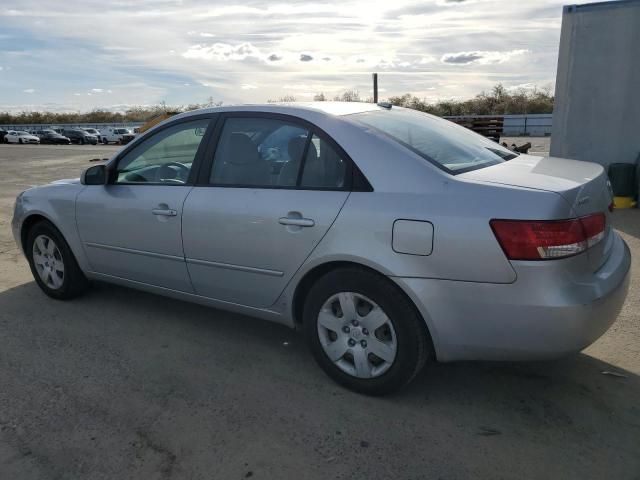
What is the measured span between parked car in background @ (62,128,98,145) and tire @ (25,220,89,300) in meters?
42.5

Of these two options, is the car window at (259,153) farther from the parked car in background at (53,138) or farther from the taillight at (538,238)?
the parked car in background at (53,138)

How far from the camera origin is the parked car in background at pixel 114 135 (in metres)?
41.8

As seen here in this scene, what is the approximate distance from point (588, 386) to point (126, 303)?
11.6ft

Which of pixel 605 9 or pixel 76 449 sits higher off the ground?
pixel 605 9

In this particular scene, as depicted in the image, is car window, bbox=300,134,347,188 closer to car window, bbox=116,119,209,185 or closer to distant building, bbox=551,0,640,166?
car window, bbox=116,119,209,185

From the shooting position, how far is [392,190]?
278cm

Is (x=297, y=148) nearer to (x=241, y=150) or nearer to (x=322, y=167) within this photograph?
(x=322, y=167)

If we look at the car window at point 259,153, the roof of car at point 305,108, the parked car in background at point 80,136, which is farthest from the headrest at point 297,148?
the parked car in background at point 80,136

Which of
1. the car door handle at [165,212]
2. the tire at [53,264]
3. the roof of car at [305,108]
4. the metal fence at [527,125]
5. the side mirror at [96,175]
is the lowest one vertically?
the metal fence at [527,125]

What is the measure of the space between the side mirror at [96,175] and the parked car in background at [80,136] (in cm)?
4317

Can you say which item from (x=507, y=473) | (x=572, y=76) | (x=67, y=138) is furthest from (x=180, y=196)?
(x=67, y=138)

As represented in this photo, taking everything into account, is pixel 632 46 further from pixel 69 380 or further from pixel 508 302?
pixel 69 380

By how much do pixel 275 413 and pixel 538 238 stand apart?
1.62 m

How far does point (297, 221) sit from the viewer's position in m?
3.01
